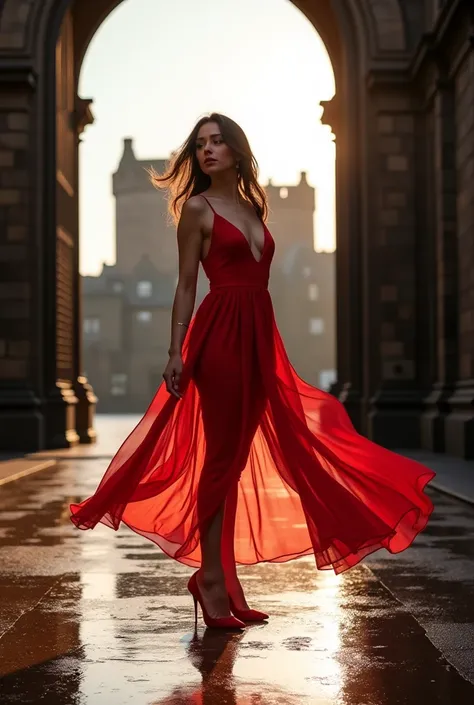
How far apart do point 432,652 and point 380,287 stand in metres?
14.7

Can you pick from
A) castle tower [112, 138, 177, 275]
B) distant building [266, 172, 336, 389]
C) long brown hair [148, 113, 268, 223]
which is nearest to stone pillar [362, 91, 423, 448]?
long brown hair [148, 113, 268, 223]

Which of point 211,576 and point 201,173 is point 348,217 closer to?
point 201,173

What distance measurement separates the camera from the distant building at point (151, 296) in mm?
65750

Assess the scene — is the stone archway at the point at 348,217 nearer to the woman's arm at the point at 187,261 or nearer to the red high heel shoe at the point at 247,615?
the red high heel shoe at the point at 247,615

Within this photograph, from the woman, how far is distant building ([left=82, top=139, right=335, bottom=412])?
193 feet

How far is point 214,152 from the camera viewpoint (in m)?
4.66

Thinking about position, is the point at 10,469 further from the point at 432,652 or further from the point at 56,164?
the point at 432,652

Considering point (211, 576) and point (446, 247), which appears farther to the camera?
point (446, 247)

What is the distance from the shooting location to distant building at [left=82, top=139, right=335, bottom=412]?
6575 cm

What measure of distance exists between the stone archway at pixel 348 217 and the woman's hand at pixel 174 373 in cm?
1360

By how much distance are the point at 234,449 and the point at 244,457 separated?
54 millimetres

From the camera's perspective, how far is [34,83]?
728 inches

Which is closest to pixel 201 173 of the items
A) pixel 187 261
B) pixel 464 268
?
pixel 187 261

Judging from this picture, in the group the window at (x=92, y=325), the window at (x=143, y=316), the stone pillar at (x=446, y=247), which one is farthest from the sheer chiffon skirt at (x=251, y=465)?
the window at (x=143, y=316)
